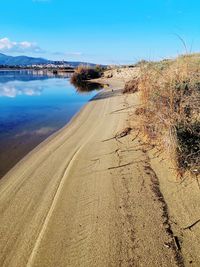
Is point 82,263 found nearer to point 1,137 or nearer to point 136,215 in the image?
point 136,215

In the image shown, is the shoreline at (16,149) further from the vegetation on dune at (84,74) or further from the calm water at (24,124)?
the vegetation on dune at (84,74)

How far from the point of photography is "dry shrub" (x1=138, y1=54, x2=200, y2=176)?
197 inches

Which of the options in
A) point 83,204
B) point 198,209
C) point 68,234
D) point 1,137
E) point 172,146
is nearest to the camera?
point 68,234

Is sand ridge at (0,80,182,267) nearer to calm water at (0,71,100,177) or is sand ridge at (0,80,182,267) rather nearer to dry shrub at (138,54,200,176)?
dry shrub at (138,54,200,176)

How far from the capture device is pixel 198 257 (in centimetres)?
332

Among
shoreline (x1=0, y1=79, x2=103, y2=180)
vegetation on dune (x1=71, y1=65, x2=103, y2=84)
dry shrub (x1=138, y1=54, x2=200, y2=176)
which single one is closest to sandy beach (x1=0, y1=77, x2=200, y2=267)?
shoreline (x1=0, y1=79, x2=103, y2=180)

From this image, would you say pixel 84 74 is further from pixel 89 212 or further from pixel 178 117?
pixel 89 212

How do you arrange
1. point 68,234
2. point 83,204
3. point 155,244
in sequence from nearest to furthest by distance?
point 155,244 → point 68,234 → point 83,204

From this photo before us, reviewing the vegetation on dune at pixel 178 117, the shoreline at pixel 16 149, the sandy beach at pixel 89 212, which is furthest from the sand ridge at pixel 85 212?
the vegetation on dune at pixel 178 117

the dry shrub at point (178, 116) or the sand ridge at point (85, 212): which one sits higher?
the dry shrub at point (178, 116)

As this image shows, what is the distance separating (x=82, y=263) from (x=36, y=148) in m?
Answer: 5.51

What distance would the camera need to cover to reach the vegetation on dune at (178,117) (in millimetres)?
5004

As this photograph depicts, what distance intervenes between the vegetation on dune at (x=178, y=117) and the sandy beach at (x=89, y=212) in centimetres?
48

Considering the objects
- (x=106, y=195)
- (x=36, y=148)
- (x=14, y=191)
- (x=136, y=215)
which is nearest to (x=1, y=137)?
(x=36, y=148)
